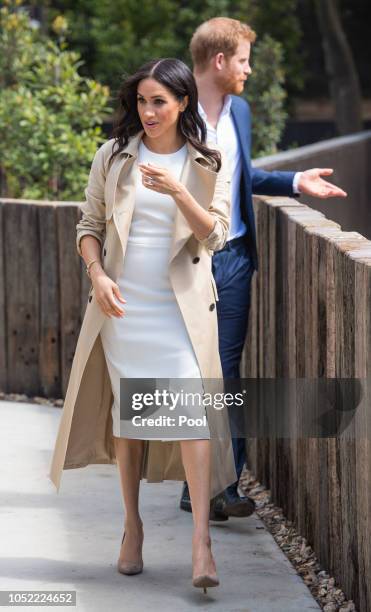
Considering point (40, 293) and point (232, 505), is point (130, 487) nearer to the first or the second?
point (232, 505)

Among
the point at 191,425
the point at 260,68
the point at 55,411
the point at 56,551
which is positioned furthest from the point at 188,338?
the point at 260,68

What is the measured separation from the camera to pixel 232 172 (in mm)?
5891

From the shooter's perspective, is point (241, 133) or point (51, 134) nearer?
point (241, 133)

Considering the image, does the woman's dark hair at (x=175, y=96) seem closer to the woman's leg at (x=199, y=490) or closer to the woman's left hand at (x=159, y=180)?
the woman's left hand at (x=159, y=180)

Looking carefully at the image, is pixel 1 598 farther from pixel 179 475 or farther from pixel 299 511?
pixel 299 511

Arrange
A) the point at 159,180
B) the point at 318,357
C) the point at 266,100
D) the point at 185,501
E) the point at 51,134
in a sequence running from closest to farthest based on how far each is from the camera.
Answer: the point at 159,180 < the point at 318,357 < the point at 185,501 < the point at 51,134 < the point at 266,100

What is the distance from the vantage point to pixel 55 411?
7934mm

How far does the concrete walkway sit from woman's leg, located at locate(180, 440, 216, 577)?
17cm

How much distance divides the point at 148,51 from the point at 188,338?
20150 millimetres

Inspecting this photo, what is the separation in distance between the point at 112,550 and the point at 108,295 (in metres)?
1.13

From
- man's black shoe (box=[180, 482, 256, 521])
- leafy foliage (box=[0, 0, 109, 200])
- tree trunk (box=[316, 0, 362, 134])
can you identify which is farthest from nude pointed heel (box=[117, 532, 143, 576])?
tree trunk (box=[316, 0, 362, 134])

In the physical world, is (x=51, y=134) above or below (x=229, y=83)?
below

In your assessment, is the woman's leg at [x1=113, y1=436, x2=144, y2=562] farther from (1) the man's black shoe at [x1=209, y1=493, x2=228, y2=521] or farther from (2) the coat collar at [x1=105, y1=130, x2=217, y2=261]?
(1) the man's black shoe at [x1=209, y1=493, x2=228, y2=521]

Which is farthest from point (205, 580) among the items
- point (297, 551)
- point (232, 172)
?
point (232, 172)
